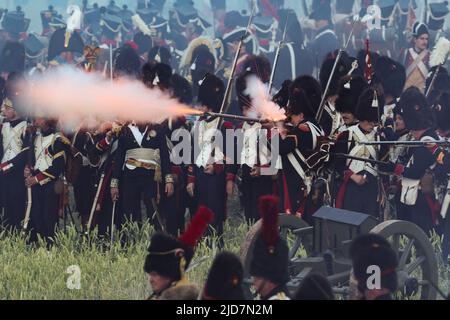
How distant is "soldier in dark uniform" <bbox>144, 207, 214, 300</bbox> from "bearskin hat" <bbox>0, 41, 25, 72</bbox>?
15265 mm

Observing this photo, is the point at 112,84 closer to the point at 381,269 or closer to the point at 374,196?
the point at 374,196

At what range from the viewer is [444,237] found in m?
14.4

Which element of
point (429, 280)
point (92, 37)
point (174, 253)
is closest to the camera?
point (174, 253)

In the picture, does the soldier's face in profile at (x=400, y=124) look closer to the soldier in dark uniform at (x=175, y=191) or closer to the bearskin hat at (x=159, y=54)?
the soldier in dark uniform at (x=175, y=191)

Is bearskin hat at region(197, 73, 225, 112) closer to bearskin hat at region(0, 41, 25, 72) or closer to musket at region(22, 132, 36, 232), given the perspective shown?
musket at region(22, 132, 36, 232)

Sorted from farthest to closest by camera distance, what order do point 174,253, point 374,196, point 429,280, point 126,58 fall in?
1. point 126,58
2. point 374,196
3. point 429,280
4. point 174,253

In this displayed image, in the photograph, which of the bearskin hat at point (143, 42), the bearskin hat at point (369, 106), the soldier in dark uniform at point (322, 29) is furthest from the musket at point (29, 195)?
the bearskin hat at point (143, 42)

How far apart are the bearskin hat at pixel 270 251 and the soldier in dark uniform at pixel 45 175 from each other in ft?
17.4

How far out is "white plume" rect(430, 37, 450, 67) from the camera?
69.0 feet

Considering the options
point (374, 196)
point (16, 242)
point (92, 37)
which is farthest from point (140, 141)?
point (92, 37)

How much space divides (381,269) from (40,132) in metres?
6.11

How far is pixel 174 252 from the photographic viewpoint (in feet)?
30.9

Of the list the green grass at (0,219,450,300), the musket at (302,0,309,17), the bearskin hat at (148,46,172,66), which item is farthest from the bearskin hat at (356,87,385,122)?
the musket at (302,0,309,17)

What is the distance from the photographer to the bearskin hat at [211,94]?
16.0 metres
